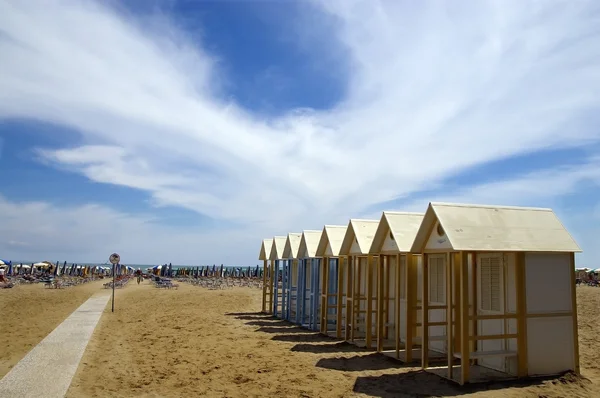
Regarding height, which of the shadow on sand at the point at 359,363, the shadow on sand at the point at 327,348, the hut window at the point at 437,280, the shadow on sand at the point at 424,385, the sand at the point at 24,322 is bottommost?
the sand at the point at 24,322

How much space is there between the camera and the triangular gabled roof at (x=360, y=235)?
1404 cm

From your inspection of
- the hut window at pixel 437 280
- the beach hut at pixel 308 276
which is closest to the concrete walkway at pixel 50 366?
the beach hut at pixel 308 276

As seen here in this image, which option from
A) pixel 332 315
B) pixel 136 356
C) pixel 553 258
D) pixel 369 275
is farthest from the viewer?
pixel 332 315

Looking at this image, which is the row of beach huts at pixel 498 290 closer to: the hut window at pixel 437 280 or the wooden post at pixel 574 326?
the wooden post at pixel 574 326

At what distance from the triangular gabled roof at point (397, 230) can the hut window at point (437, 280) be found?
116 cm

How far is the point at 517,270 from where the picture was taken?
9.69m

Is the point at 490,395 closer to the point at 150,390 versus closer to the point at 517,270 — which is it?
the point at 517,270

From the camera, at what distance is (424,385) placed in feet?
30.5

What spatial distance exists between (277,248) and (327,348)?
941cm

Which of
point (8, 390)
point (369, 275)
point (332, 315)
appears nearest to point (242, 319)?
point (332, 315)

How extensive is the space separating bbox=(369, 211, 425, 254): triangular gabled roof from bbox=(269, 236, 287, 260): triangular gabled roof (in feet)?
31.8

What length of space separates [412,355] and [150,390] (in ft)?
21.5

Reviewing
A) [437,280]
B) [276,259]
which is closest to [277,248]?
[276,259]

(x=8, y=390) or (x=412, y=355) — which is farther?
(x=412, y=355)
